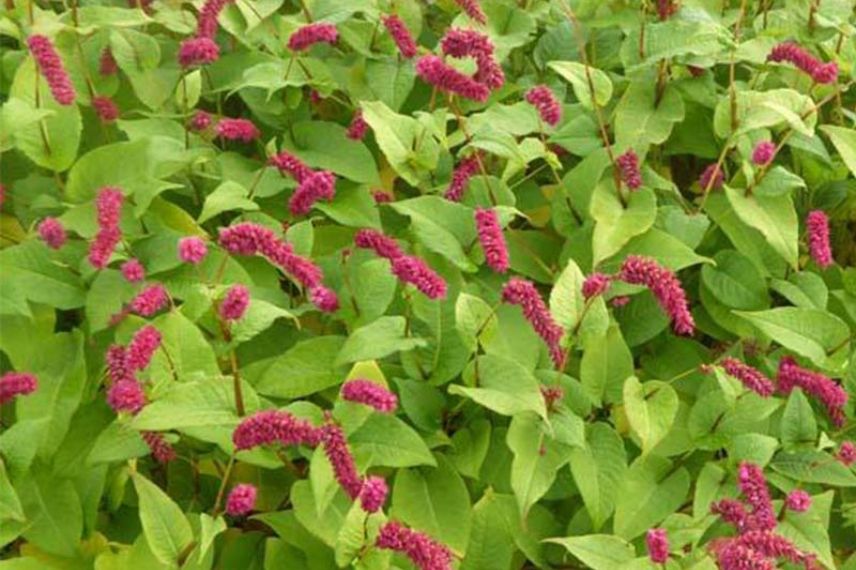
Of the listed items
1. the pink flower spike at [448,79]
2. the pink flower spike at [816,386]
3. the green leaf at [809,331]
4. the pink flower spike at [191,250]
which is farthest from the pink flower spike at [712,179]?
the pink flower spike at [191,250]

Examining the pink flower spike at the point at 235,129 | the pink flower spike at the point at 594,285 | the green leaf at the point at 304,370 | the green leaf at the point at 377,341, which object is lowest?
the green leaf at the point at 304,370

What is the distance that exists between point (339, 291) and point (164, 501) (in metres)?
0.42

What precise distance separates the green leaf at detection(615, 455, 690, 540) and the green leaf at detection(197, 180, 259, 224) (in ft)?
2.27

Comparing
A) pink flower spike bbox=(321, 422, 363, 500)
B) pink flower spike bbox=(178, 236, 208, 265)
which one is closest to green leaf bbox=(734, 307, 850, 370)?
pink flower spike bbox=(321, 422, 363, 500)

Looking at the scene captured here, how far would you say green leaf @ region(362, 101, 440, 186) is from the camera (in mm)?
1950

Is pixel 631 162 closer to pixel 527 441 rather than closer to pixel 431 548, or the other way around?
pixel 527 441

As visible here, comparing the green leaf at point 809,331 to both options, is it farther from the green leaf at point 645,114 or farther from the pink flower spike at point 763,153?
the green leaf at point 645,114

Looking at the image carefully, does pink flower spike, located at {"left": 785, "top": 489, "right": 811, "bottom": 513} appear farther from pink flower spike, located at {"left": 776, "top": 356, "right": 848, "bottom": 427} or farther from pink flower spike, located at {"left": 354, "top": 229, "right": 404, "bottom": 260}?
pink flower spike, located at {"left": 354, "top": 229, "right": 404, "bottom": 260}

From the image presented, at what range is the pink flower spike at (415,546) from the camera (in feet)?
4.42

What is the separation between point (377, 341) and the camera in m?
1.65

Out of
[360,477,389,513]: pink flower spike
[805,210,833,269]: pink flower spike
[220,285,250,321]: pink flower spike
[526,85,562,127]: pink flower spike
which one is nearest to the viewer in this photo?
[360,477,389,513]: pink flower spike

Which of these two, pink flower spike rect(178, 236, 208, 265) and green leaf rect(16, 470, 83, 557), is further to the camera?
green leaf rect(16, 470, 83, 557)

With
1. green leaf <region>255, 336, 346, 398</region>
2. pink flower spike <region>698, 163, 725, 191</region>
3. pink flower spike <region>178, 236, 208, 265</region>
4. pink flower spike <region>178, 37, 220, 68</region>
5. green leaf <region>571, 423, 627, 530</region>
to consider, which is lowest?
green leaf <region>571, 423, 627, 530</region>

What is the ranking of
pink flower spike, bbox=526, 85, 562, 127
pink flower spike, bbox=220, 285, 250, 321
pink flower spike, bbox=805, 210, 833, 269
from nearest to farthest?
pink flower spike, bbox=220, 285, 250, 321 < pink flower spike, bbox=805, 210, 833, 269 < pink flower spike, bbox=526, 85, 562, 127
